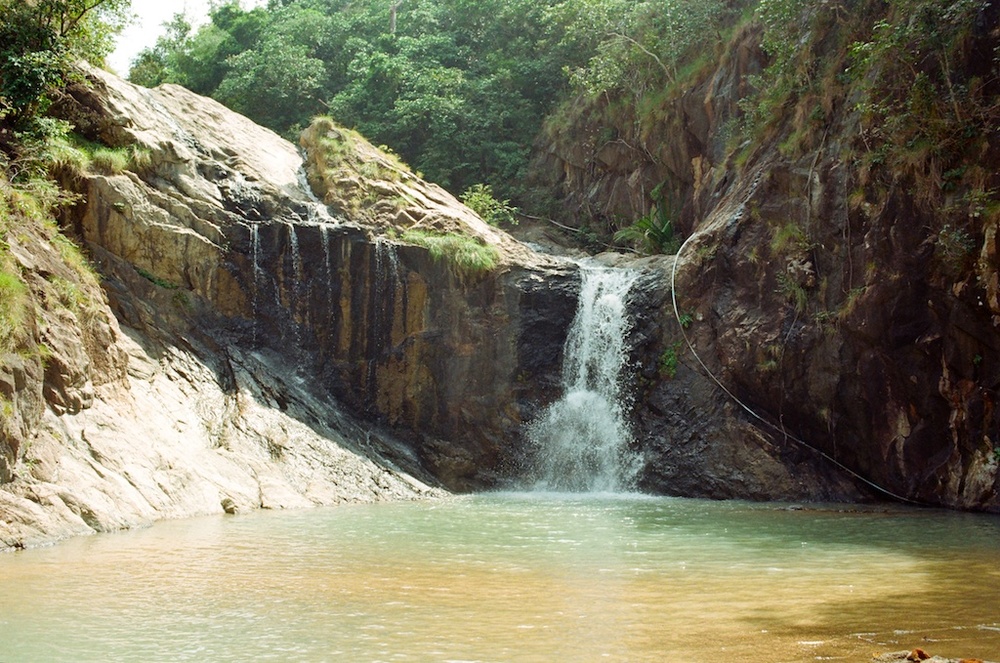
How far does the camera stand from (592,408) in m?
20.8

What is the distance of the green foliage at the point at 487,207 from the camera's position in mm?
27938

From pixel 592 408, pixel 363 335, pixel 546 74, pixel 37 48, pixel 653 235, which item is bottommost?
pixel 592 408

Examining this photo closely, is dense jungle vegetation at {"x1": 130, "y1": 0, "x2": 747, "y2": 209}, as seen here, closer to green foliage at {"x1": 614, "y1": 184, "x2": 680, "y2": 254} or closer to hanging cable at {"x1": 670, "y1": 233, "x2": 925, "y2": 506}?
green foliage at {"x1": 614, "y1": 184, "x2": 680, "y2": 254}

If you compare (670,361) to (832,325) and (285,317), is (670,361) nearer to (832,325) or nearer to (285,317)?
(832,325)

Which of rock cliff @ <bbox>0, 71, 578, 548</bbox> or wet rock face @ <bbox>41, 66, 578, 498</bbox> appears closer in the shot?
rock cliff @ <bbox>0, 71, 578, 548</bbox>

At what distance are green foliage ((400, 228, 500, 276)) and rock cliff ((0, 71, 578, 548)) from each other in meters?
0.07

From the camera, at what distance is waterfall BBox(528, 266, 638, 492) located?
66.3 feet

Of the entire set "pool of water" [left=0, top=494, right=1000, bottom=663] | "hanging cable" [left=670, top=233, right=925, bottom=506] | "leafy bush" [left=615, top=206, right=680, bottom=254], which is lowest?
"pool of water" [left=0, top=494, right=1000, bottom=663]

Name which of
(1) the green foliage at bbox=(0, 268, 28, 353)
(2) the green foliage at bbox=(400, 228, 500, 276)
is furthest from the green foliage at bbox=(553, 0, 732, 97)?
(1) the green foliage at bbox=(0, 268, 28, 353)

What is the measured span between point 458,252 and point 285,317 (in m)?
4.03

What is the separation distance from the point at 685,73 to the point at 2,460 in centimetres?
2060

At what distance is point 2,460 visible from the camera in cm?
1130

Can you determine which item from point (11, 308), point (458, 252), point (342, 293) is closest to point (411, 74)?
point (458, 252)

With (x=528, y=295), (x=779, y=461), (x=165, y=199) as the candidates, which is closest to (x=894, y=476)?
(x=779, y=461)
